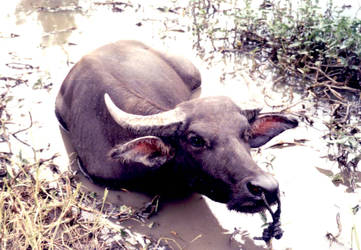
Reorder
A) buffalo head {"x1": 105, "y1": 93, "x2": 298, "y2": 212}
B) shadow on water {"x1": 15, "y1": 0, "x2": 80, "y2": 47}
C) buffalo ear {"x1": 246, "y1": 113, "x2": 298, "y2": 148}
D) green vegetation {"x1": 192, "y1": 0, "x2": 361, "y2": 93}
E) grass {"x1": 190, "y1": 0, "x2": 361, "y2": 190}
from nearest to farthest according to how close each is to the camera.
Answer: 1. buffalo head {"x1": 105, "y1": 93, "x2": 298, "y2": 212}
2. buffalo ear {"x1": 246, "y1": 113, "x2": 298, "y2": 148}
3. grass {"x1": 190, "y1": 0, "x2": 361, "y2": 190}
4. green vegetation {"x1": 192, "y1": 0, "x2": 361, "y2": 93}
5. shadow on water {"x1": 15, "y1": 0, "x2": 80, "y2": 47}

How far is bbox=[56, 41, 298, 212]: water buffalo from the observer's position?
2.62 meters

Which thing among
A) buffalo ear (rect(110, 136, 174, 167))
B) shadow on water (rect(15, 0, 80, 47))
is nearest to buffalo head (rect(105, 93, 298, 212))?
buffalo ear (rect(110, 136, 174, 167))

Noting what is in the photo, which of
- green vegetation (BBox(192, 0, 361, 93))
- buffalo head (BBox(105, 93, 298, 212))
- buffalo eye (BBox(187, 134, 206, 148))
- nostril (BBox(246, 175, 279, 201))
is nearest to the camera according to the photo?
nostril (BBox(246, 175, 279, 201))

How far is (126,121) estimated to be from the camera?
2818mm

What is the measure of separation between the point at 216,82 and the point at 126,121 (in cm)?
212

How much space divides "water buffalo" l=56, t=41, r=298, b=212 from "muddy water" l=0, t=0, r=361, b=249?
19cm

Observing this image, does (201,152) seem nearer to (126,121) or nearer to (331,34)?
(126,121)

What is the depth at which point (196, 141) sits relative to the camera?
273cm

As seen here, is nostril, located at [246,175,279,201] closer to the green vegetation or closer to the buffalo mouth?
the buffalo mouth

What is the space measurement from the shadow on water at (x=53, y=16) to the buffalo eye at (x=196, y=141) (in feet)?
10.3

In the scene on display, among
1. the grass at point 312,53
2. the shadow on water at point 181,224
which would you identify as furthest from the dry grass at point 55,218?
the grass at point 312,53

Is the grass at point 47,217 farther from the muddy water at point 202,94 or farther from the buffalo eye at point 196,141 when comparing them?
the buffalo eye at point 196,141

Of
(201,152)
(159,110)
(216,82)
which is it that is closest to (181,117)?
(201,152)

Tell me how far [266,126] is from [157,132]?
79cm
